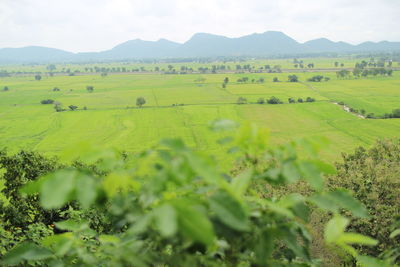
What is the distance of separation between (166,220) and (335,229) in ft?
3.59

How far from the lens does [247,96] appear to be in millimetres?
101188

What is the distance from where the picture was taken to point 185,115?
7862 centimetres

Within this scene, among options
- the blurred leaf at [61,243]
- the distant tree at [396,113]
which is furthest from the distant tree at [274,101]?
the blurred leaf at [61,243]

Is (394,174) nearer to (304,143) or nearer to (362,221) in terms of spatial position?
(362,221)

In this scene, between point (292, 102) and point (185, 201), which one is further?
point (292, 102)

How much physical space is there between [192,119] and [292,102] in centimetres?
3395

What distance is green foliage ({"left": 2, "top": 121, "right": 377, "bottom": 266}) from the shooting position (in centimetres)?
147

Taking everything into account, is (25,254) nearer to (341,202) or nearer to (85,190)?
(85,190)

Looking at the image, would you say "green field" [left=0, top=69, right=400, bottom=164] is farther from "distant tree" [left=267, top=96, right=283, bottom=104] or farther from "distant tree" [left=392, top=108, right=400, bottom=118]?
"distant tree" [left=392, top=108, right=400, bottom=118]

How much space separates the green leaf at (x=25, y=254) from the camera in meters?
2.18

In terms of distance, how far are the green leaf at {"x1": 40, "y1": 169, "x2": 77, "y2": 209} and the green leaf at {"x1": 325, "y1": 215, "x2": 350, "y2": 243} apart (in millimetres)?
1459

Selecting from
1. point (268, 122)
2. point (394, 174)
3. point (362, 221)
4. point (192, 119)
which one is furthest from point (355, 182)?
point (192, 119)

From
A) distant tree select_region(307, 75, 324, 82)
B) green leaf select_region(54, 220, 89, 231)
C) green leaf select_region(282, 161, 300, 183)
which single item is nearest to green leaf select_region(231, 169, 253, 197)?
green leaf select_region(282, 161, 300, 183)

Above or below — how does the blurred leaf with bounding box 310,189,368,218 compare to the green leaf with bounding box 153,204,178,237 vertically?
below
